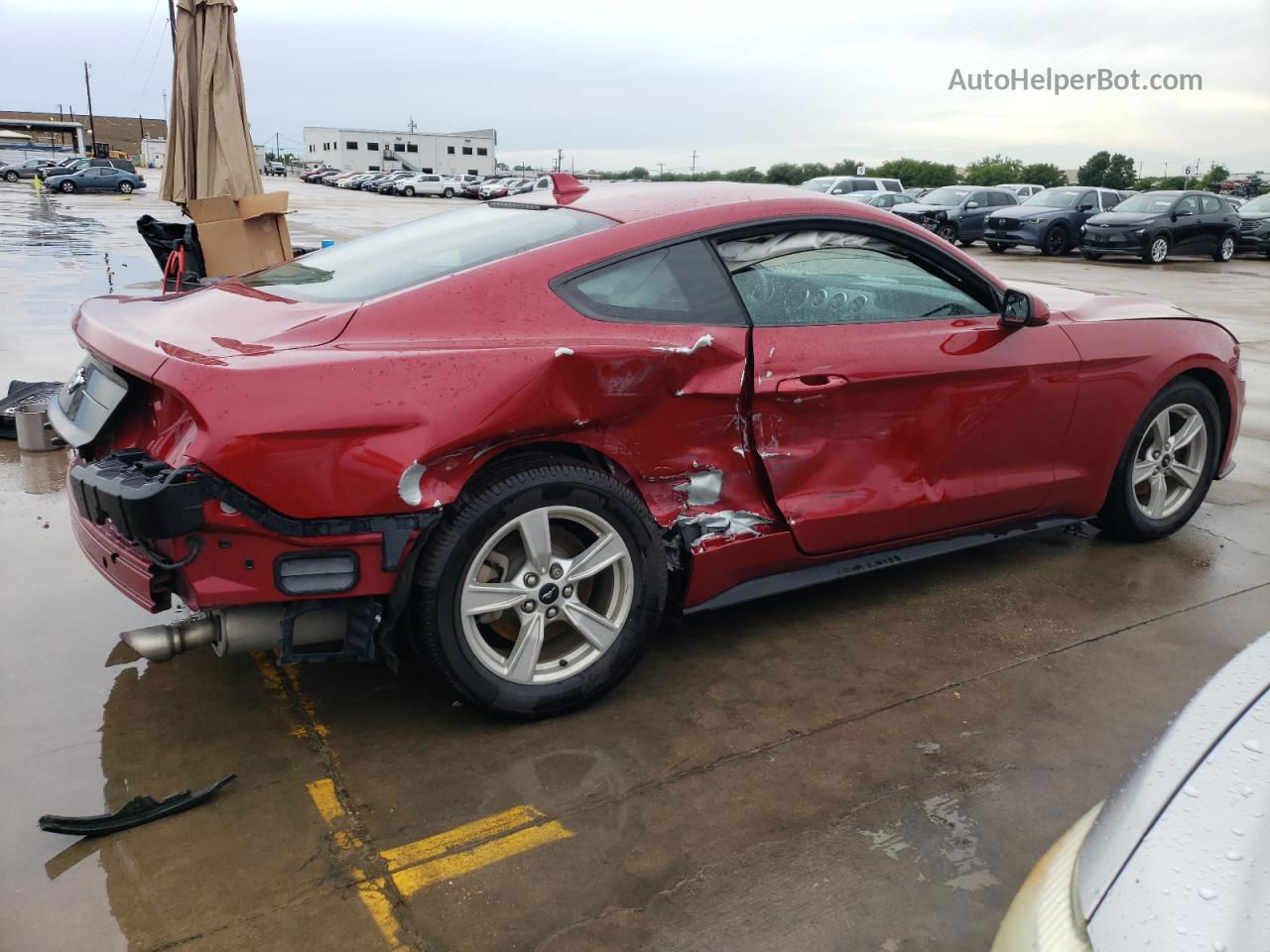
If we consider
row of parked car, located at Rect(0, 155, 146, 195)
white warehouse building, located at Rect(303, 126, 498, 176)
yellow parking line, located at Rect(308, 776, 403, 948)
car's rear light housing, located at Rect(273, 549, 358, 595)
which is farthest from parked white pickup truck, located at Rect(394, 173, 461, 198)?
yellow parking line, located at Rect(308, 776, 403, 948)

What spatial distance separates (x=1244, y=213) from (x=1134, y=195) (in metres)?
3.62

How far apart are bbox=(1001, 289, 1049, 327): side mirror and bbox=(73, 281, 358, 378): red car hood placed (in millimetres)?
2390

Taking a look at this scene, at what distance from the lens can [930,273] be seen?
3.79 meters

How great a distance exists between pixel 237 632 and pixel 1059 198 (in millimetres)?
24466

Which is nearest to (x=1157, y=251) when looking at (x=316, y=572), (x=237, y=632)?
(x=316, y=572)

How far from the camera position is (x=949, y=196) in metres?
25.1

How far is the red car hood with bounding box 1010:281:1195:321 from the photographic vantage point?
4.20m

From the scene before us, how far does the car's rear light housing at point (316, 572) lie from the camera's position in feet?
8.61

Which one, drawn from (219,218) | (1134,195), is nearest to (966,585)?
(219,218)

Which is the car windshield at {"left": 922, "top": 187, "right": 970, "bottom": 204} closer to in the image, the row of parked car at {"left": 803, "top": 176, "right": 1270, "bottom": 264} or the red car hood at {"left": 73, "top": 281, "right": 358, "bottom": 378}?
the row of parked car at {"left": 803, "top": 176, "right": 1270, "bottom": 264}

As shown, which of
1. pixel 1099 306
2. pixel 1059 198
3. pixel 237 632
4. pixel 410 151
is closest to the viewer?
pixel 237 632

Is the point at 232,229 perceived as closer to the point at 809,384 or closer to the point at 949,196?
the point at 809,384

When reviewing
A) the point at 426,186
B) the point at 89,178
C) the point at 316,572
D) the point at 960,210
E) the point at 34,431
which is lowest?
the point at 34,431

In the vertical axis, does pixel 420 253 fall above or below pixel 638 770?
above
